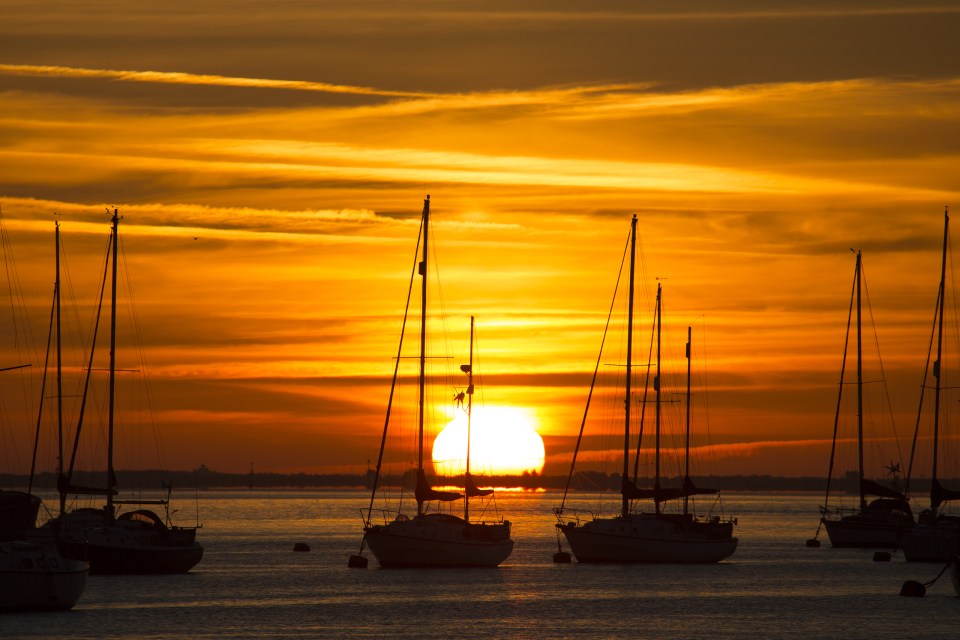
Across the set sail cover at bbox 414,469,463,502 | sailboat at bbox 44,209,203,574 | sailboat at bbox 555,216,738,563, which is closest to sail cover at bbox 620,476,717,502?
sailboat at bbox 555,216,738,563

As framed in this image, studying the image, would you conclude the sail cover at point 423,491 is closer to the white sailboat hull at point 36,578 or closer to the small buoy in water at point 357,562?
the small buoy in water at point 357,562

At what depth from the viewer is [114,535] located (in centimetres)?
7412

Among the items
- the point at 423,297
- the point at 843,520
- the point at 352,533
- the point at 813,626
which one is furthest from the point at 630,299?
the point at 352,533

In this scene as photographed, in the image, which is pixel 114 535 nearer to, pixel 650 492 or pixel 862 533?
pixel 650 492

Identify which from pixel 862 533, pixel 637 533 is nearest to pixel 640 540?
pixel 637 533

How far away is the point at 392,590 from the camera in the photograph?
72562 mm

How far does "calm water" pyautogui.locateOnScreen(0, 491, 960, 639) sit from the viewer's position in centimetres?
5719

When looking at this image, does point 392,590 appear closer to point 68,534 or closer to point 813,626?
point 68,534

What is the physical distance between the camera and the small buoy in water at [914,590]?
72.1 meters

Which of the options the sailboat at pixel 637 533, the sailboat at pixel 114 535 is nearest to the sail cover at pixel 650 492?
the sailboat at pixel 637 533

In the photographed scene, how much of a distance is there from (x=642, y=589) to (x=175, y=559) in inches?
970

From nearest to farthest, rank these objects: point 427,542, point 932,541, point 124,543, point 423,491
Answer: point 124,543 < point 423,491 < point 427,542 < point 932,541

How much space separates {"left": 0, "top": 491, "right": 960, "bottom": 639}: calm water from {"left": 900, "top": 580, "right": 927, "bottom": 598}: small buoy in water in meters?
0.60

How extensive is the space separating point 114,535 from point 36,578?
19.0 m
